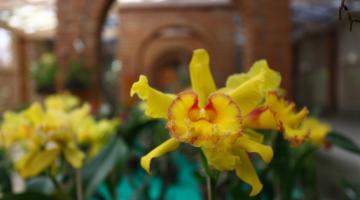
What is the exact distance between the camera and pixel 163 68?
14.5 metres

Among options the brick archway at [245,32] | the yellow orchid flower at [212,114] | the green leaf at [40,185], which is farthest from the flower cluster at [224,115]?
the brick archway at [245,32]

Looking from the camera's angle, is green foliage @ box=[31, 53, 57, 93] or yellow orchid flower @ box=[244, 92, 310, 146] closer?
yellow orchid flower @ box=[244, 92, 310, 146]

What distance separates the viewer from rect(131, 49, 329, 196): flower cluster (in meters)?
0.42

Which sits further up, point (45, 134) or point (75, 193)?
point (45, 134)

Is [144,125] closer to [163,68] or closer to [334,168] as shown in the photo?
[334,168]

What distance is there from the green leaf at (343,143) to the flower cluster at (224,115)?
0.37 metres

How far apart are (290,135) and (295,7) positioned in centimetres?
920

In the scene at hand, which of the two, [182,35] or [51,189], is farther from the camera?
[182,35]

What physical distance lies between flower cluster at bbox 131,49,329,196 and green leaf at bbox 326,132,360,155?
1.22ft

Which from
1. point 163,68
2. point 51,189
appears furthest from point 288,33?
point 163,68

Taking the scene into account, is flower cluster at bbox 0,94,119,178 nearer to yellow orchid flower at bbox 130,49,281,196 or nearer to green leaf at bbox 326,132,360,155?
yellow orchid flower at bbox 130,49,281,196

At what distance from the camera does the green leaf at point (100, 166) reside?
85cm

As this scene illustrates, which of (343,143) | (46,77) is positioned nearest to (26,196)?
(343,143)

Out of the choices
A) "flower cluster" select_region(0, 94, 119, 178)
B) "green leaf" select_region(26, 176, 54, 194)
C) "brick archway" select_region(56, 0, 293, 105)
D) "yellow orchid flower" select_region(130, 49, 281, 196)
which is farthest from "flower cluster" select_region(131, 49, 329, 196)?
"brick archway" select_region(56, 0, 293, 105)
